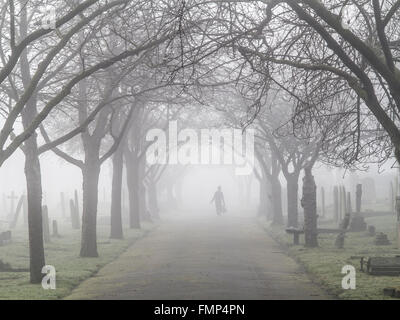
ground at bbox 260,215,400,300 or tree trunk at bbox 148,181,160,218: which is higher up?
tree trunk at bbox 148,181,160,218

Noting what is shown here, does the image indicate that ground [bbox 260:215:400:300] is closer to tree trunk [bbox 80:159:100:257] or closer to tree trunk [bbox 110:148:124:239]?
tree trunk [bbox 80:159:100:257]

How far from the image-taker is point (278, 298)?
12.1 m

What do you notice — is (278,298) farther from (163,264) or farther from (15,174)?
(15,174)

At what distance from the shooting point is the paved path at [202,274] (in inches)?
503

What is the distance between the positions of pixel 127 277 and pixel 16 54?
569 cm

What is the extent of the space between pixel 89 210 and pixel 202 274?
692 centimetres

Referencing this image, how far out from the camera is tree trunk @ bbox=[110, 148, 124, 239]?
2803 centimetres

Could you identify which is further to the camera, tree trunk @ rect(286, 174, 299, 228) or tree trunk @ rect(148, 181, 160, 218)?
tree trunk @ rect(148, 181, 160, 218)

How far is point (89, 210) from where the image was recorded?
70.6 ft

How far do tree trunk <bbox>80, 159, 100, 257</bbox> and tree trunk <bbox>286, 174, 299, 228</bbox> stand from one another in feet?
37.3

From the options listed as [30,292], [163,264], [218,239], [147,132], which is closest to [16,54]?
[30,292]

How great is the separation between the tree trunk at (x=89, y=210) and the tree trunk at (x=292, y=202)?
11.4 meters
